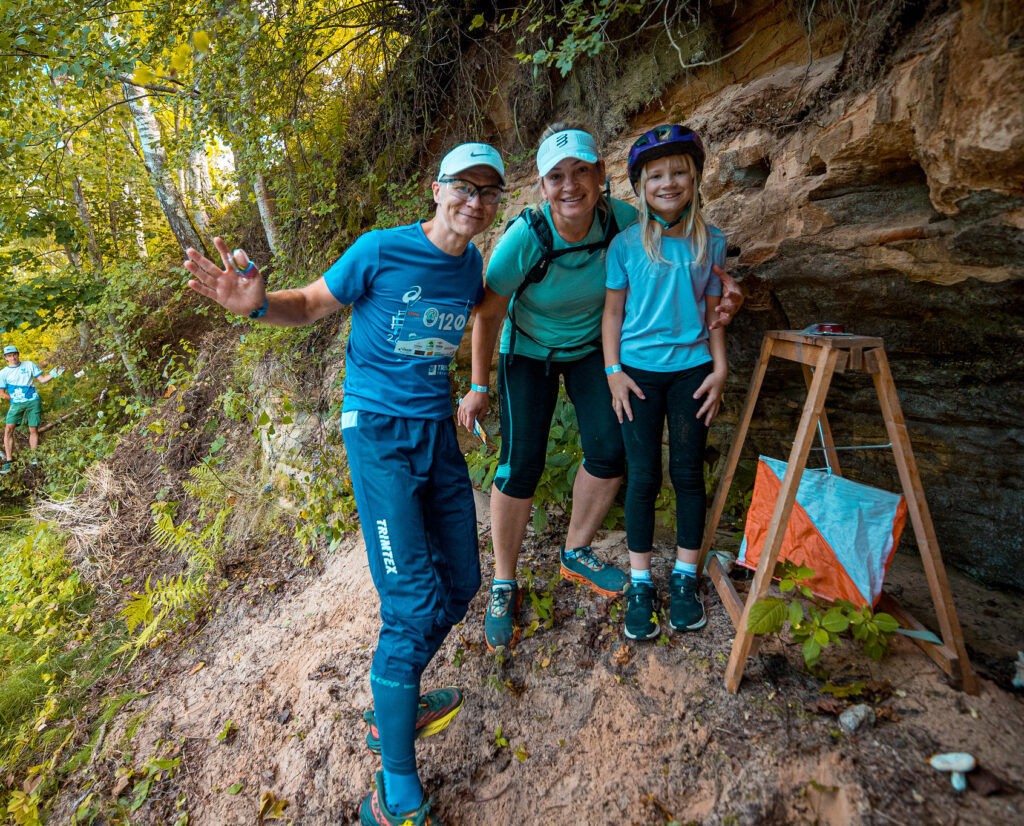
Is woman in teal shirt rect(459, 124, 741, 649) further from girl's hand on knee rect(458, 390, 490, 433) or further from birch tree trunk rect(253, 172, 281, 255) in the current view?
birch tree trunk rect(253, 172, 281, 255)

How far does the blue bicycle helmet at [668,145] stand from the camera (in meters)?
2.38

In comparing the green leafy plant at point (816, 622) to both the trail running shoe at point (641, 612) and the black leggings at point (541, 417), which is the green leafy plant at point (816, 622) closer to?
the trail running shoe at point (641, 612)

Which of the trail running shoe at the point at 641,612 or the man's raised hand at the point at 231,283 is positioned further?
the trail running shoe at the point at 641,612

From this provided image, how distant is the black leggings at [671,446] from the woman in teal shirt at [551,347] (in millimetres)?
183

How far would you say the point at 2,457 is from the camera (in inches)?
368

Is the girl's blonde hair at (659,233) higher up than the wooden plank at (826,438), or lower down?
higher up

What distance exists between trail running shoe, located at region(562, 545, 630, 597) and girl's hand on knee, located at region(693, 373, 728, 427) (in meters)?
1.07

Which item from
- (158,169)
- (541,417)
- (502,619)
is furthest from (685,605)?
(158,169)

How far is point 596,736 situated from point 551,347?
5.93 ft

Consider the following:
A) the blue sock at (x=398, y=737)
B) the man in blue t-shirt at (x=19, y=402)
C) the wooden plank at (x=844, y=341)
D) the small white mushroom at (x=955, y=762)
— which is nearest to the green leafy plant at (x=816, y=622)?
the small white mushroom at (x=955, y=762)

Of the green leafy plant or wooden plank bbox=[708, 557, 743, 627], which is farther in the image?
wooden plank bbox=[708, 557, 743, 627]

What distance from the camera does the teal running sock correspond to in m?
2.13

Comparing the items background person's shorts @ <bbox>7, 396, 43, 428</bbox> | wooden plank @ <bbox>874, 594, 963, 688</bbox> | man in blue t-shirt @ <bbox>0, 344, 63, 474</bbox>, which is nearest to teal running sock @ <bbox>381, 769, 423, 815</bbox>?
wooden plank @ <bbox>874, 594, 963, 688</bbox>

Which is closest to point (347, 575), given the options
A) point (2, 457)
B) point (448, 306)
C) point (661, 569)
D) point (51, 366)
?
point (661, 569)
